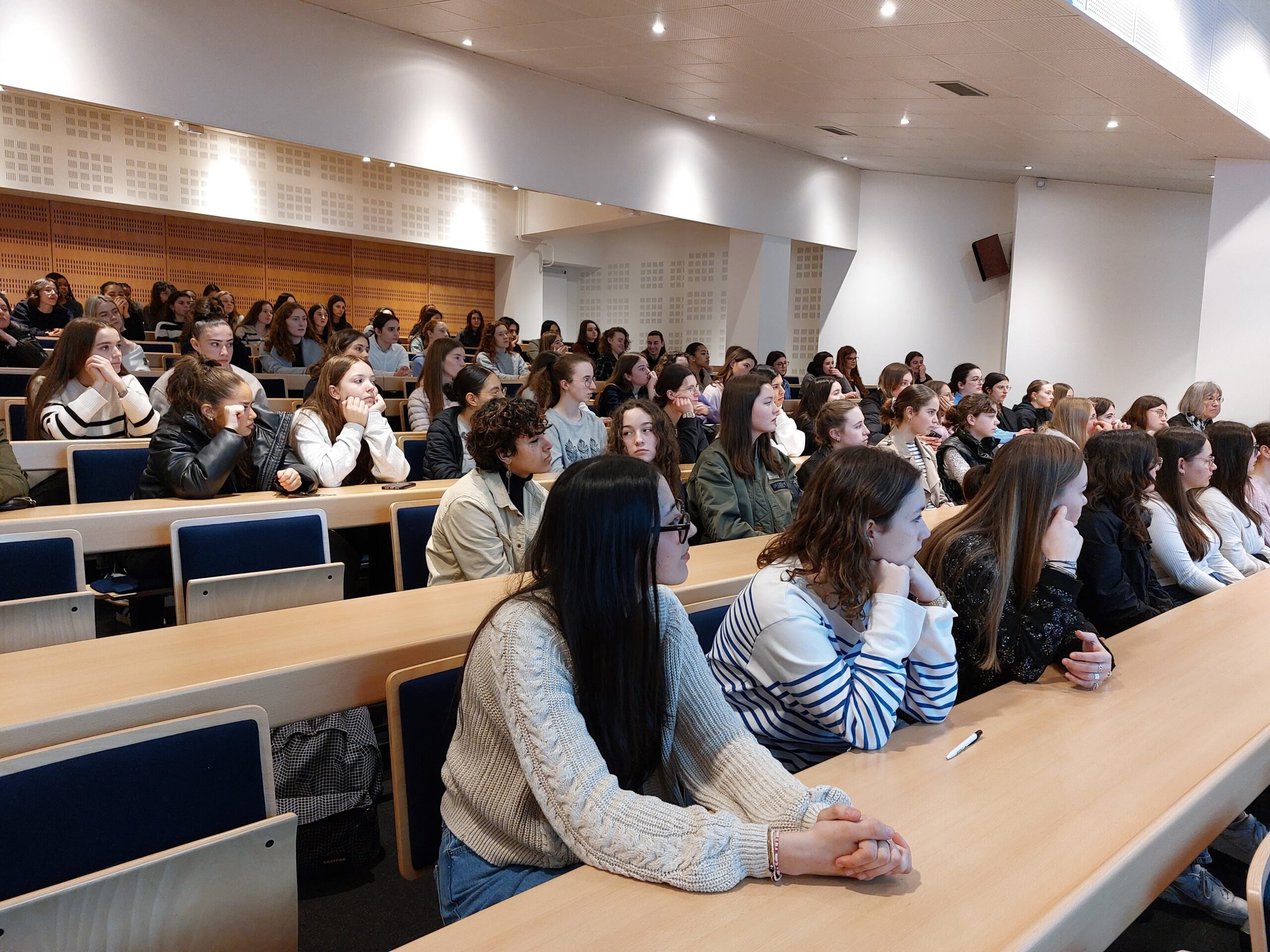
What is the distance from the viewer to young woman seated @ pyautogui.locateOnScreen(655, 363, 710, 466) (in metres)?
5.24

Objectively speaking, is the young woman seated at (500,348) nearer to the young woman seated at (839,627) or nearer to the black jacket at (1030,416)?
the black jacket at (1030,416)

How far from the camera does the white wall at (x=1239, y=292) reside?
849 cm

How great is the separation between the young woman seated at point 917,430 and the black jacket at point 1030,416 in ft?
11.6

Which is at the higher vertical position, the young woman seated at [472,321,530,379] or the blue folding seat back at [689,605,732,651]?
the young woman seated at [472,321,530,379]

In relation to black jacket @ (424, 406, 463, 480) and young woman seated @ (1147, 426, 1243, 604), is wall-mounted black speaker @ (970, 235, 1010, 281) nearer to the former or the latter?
young woman seated @ (1147, 426, 1243, 604)

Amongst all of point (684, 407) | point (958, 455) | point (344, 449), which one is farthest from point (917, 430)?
point (344, 449)

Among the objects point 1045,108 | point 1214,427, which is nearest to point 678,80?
point 1045,108

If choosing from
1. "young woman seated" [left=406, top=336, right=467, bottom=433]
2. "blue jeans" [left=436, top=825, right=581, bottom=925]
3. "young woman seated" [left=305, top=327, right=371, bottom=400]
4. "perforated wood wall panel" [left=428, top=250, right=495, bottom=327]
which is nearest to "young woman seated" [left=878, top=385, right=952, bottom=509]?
"young woman seated" [left=406, top=336, right=467, bottom=433]

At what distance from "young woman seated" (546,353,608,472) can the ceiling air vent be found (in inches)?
184

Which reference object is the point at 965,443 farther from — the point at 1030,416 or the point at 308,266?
the point at 308,266

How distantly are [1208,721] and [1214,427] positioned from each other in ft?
9.26

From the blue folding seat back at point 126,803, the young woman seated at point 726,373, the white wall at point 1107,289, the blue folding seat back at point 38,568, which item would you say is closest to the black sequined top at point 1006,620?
the blue folding seat back at point 126,803

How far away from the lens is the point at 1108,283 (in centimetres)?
1095

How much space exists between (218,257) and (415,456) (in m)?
8.31
